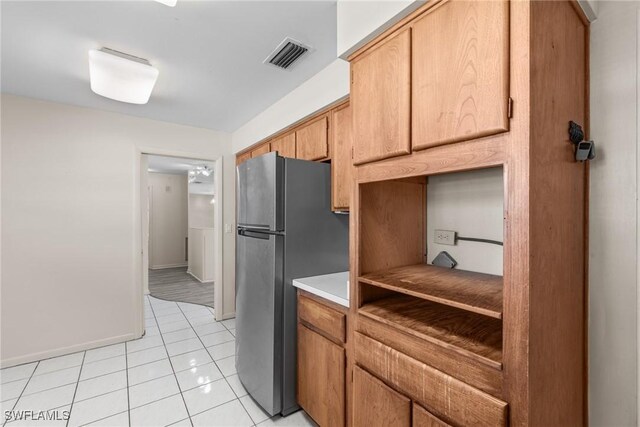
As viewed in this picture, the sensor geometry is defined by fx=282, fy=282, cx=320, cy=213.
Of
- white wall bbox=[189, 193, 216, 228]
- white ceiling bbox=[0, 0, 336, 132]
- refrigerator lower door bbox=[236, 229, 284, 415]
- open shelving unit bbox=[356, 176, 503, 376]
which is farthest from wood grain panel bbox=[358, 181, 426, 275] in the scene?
white wall bbox=[189, 193, 216, 228]

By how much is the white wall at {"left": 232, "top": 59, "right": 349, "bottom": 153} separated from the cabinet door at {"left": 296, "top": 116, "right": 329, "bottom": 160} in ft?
0.34

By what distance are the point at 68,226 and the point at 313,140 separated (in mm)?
2583

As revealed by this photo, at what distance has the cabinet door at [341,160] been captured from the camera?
197cm

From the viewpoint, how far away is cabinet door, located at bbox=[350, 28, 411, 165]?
3.84 feet

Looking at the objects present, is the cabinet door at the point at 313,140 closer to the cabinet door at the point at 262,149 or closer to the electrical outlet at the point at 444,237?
the cabinet door at the point at 262,149

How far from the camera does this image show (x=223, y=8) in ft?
4.90

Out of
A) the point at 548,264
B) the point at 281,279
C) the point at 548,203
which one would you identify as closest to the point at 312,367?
the point at 281,279

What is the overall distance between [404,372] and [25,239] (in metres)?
3.44

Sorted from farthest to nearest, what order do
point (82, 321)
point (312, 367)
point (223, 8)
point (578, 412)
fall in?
1. point (82, 321)
2. point (312, 367)
3. point (223, 8)
4. point (578, 412)

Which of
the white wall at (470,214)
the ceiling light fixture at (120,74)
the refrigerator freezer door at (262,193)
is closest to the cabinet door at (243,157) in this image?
the refrigerator freezer door at (262,193)

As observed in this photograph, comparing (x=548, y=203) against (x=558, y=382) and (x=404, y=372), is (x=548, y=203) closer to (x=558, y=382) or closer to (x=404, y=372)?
(x=558, y=382)

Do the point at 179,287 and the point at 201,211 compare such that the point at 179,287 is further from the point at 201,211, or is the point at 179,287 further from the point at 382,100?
the point at 382,100

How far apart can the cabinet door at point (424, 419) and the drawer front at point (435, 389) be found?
0.02m

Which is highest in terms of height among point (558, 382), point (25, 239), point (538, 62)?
point (538, 62)
